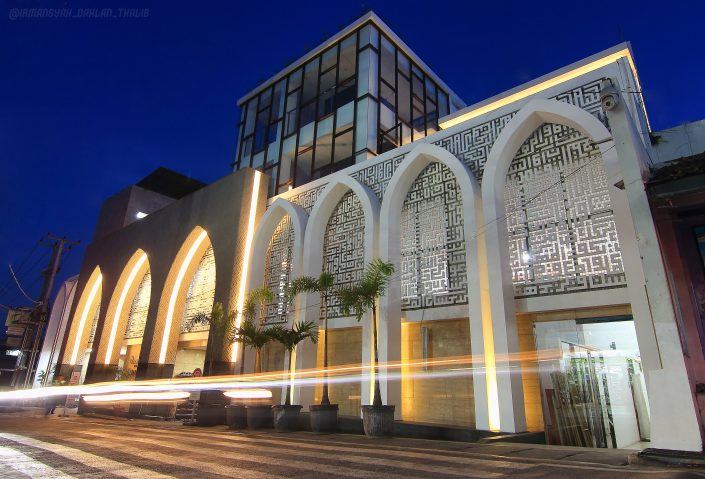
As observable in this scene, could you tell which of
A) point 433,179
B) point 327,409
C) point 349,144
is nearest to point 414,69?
point 349,144

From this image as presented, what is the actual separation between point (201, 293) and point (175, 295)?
43.6 inches

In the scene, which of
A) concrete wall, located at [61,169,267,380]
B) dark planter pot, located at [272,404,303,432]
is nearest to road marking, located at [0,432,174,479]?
dark planter pot, located at [272,404,303,432]

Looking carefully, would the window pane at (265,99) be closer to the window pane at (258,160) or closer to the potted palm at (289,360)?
the window pane at (258,160)

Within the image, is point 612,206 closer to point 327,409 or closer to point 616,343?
point 616,343

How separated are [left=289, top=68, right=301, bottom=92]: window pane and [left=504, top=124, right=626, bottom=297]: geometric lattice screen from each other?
1214cm

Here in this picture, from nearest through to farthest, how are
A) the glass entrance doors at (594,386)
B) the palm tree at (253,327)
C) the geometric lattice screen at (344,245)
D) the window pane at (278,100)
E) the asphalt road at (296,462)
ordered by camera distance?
the asphalt road at (296,462) < the glass entrance doors at (594,386) < the palm tree at (253,327) < the geometric lattice screen at (344,245) < the window pane at (278,100)

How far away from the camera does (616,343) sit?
7.85 m

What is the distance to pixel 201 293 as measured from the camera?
53.5 ft

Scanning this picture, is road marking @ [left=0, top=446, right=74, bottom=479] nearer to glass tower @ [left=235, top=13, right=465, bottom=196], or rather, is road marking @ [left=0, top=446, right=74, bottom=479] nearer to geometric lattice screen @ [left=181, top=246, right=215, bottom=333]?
geometric lattice screen @ [left=181, top=246, right=215, bottom=333]

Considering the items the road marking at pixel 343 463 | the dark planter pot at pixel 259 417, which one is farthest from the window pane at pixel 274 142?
the road marking at pixel 343 463

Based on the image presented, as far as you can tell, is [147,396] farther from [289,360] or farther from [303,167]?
[303,167]

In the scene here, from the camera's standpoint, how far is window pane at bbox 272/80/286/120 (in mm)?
19078

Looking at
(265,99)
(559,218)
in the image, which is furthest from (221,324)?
(265,99)

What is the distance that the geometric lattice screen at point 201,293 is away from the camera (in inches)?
626
